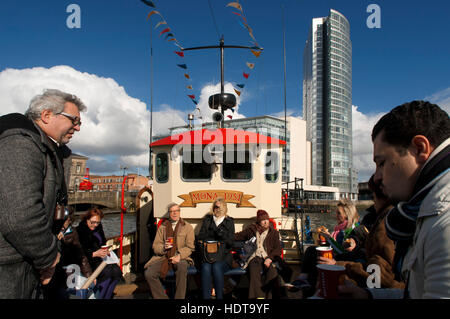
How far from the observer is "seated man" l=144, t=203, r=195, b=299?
13.7 feet

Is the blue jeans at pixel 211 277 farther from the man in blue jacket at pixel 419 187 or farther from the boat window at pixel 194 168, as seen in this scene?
the man in blue jacket at pixel 419 187

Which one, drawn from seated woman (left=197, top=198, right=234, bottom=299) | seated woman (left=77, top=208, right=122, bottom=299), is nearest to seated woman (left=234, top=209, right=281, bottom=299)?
seated woman (left=197, top=198, right=234, bottom=299)

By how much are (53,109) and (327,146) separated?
70565 mm

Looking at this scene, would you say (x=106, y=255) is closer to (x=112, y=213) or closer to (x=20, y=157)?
(x=20, y=157)

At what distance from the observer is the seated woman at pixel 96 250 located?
151 inches

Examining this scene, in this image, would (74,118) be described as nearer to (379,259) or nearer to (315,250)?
(315,250)

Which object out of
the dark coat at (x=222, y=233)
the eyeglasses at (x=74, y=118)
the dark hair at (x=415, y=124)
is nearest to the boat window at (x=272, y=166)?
the dark coat at (x=222, y=233)

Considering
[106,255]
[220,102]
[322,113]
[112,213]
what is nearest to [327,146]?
[322,113]

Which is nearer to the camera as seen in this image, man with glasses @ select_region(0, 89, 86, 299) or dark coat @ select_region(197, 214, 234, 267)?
man with glasses @ select_region(0, 89, 86, 299)

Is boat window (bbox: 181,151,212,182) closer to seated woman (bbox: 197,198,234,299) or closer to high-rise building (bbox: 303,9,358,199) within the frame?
seated woman (bbox: 197,198,234,299)

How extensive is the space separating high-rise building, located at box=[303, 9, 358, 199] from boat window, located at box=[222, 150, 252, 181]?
6271 cm

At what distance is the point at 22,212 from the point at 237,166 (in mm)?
4617

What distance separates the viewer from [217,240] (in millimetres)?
4609
